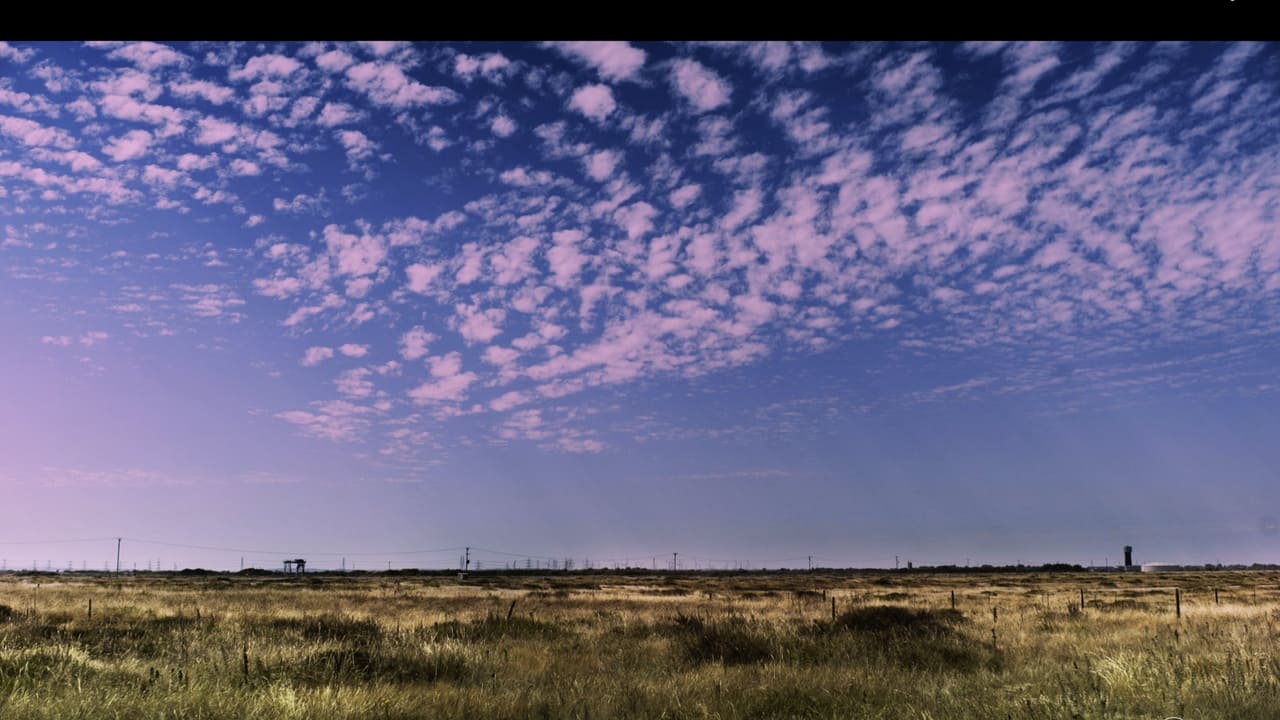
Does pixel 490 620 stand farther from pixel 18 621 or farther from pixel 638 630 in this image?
pixel 18 621

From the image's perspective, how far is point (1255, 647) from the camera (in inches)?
515
